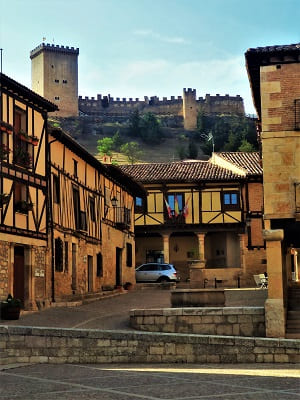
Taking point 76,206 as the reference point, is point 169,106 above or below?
above

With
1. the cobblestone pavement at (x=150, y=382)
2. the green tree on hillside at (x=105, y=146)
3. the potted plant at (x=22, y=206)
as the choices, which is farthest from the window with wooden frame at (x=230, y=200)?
the green tree on hillside at (x=105, y=146)

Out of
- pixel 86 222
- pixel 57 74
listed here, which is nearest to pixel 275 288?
pixel 86 222

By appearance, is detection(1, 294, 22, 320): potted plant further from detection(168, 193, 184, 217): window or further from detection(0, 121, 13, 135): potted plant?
detection(168, 193, 184, 217): window

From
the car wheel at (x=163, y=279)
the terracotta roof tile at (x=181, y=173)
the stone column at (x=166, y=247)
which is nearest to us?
the car wheel at (x=163, y=279)

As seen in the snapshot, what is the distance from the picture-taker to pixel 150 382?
11719 millimetres

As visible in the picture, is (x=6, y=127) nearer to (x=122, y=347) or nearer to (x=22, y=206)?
(x=22, y=206)

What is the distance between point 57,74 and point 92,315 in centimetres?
8710

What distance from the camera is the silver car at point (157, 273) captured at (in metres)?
37.6

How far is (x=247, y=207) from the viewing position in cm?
4491

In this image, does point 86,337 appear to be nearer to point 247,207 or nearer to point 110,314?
point 110,314

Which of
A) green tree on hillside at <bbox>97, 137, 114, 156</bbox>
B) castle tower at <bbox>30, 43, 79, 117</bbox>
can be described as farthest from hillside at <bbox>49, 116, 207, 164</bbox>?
castle tower at <bbox>30, 43, 79, 117</bbox>

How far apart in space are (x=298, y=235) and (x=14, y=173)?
9422 millimetres

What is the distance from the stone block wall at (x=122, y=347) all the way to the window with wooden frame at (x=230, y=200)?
30533 mm

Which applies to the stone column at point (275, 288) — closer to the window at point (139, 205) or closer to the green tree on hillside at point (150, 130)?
the window at point (139, 205)
